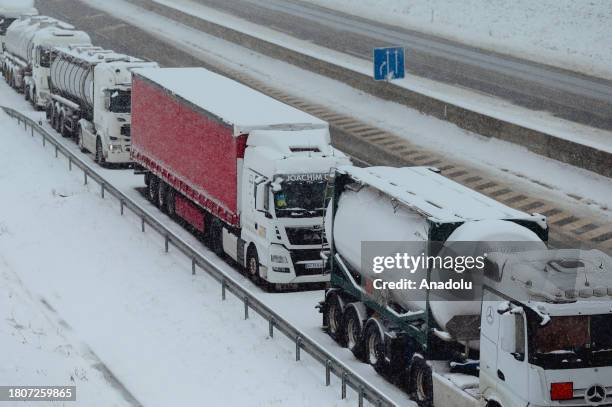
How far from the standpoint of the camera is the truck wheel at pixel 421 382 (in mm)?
18500

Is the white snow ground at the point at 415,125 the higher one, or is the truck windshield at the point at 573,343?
the truck windshield at the point at 573,343

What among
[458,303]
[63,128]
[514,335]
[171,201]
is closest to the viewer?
[514,335]

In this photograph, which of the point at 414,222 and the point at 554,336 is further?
the point at 414,222

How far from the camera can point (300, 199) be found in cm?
2534

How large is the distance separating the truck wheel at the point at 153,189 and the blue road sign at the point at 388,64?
12.5m

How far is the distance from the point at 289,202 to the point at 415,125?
17955 mm

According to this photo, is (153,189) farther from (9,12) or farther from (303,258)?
(9,12)

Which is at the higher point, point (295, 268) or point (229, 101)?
point (229, 101)

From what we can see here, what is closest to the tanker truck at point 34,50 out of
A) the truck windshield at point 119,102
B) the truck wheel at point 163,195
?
the truck windshield at point 119,102

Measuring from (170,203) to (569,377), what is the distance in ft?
63.0

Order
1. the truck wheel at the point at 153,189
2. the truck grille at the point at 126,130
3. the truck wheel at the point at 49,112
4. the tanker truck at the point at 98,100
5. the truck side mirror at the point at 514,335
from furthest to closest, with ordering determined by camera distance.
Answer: the truck wheel at the point at 49,112 → the truck grille at the point at 126,130 → the tanker truck at the point at 98,100 → the truck wheel at the point at 153,189 → the truck side mirror at the point at 514,335

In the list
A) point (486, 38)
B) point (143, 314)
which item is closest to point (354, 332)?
point (143, 314)

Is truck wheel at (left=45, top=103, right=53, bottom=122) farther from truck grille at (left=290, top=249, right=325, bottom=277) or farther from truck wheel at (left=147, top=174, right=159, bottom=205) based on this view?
truck grille at (left=290, top=249, right=325, bottom=277)

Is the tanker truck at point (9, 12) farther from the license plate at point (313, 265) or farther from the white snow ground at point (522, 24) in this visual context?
the license plate at point (313, 265)
